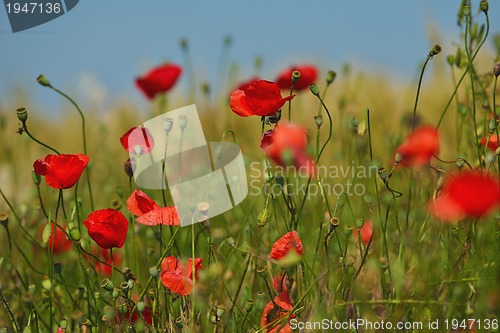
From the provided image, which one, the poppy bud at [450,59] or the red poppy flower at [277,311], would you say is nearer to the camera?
the red poppy flower at [277,311]

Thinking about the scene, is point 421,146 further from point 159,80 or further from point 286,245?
point 159,80

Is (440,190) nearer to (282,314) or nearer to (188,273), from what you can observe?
(282,314)

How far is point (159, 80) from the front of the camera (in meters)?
2.80

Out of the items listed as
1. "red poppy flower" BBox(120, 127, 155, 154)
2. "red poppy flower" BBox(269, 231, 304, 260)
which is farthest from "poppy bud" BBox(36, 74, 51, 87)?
"red poppy flower" BBox(269, 231, 304, 260)

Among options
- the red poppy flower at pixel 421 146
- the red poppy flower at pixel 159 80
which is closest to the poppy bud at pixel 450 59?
the red poppy flower at pixel 421 146

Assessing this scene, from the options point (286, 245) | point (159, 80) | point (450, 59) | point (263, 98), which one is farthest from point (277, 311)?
point (159, 80)

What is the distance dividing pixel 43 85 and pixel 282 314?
2.50 feet

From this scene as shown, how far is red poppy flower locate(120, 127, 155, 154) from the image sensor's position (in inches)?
63.7

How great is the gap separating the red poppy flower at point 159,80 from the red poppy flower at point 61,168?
1345 mm

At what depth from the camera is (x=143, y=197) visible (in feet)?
4.87

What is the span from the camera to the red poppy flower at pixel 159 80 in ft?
9.15

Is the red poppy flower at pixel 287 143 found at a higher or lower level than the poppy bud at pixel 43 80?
lower

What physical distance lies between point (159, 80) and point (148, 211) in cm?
137

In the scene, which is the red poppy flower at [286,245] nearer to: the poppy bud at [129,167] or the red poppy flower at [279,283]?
the red poppy flower at [279,283]
